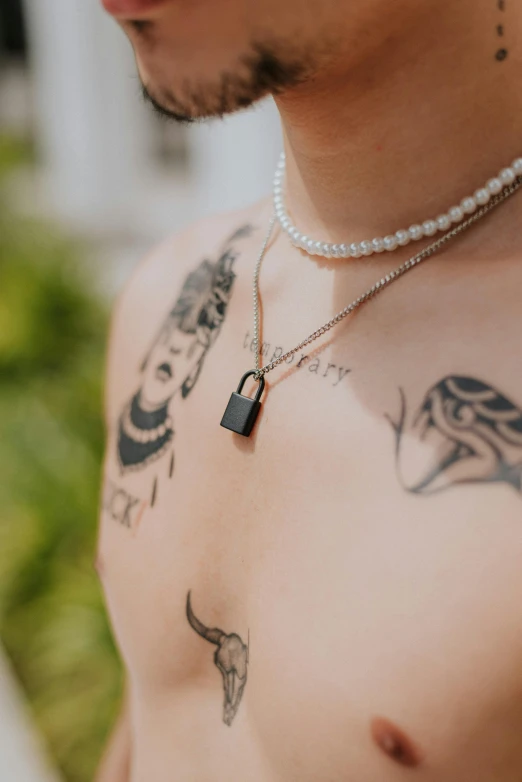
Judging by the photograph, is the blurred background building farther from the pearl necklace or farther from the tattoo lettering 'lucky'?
the tattoo lettering 'lucky'

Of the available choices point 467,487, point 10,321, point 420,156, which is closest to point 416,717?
point 467,487

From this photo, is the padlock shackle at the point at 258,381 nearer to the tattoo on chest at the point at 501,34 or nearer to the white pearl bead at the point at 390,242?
the white pearl bead at the point at 390,242

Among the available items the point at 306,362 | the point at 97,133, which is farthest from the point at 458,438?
the point at 97,133

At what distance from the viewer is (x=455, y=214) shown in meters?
0.94

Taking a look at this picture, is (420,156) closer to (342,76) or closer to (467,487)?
(342,76)

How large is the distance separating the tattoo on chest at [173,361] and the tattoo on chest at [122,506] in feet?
0.12

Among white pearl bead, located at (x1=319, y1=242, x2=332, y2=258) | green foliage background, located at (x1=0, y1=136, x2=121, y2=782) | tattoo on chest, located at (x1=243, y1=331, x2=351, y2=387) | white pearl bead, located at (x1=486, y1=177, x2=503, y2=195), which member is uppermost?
white pearl bead, located at (x1=486, y1=177, x2=503, y2=195)

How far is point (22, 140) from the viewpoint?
5.23 m

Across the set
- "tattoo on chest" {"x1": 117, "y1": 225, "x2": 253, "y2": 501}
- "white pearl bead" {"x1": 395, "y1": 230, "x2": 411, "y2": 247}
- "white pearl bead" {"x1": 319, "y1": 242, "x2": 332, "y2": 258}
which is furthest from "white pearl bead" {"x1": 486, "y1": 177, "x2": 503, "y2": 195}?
"tattoo on chest" {"x1": 117, "y1": 225, "x2": 253, "y2": 501}

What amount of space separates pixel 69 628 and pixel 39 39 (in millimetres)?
4051

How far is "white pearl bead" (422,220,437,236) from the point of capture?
0.96 meters

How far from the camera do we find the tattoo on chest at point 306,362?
989 mm

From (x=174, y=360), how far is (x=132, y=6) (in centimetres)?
53

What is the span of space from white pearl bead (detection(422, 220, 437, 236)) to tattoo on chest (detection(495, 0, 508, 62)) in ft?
0.64
